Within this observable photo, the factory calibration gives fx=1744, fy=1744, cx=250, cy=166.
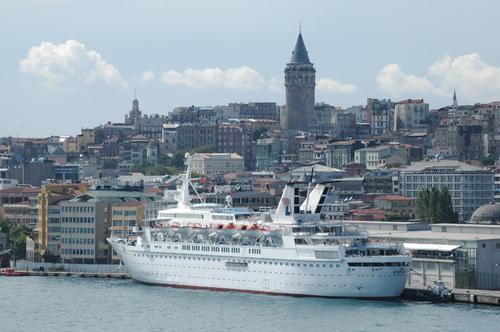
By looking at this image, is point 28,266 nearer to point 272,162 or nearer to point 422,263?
point 422,263

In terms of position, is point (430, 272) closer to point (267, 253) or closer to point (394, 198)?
point (267, 253)

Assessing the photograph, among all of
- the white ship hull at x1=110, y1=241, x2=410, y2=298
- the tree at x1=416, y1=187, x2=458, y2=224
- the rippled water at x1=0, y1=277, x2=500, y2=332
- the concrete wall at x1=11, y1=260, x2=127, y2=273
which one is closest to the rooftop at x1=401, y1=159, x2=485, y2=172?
the tree at x1=416, y1=187, x2=458, y2=224

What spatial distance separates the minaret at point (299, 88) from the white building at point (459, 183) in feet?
158

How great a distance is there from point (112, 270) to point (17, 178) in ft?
159

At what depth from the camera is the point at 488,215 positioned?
7494cm

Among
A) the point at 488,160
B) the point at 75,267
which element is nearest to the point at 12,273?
the point at 75,267

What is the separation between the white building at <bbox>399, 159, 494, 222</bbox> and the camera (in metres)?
94.4

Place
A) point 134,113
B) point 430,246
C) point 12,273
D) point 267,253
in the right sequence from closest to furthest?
point 430,246 < point 267,253 < point 12,273 < point 134,113

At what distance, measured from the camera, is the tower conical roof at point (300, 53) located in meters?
146

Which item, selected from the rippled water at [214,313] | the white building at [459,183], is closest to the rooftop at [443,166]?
the white building at [459,183]

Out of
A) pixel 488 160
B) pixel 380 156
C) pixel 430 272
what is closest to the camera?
pixel 430 272

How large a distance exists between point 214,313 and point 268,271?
18.0 ft

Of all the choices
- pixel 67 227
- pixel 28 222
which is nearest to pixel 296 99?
pixel 28 222

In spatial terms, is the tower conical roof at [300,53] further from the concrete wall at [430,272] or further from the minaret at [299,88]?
the concrete wall at [430,272]
